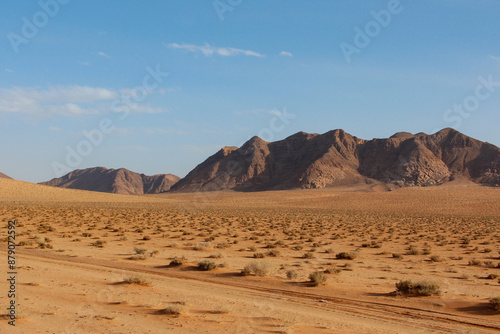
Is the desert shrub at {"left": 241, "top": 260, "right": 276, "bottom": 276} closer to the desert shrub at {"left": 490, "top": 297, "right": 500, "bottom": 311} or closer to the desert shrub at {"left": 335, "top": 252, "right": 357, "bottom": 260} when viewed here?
the desert shrub at {"left": 335, "top": 252, "right": 357, "bottom": 260}

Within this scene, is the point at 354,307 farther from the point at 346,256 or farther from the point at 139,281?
the point at 346,256

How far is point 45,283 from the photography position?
10266 mm

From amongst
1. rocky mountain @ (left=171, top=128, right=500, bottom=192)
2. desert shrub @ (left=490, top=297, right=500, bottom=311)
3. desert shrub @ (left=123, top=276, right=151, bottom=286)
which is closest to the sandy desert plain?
desert shrub @ (left=123, top=276, right=151, bottom=286)

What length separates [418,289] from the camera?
10.2 meters

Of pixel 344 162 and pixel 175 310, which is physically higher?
pixel 344 162

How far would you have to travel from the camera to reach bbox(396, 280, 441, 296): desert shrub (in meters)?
10.1

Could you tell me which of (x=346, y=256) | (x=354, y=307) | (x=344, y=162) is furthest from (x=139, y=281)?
(x=344, y=162)

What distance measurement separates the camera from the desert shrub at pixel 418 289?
33.2 feet

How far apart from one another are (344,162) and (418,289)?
424 feet

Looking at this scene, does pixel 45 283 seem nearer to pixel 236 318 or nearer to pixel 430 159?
pixel 236 318

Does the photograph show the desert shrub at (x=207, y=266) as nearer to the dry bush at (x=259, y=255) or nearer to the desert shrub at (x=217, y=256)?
the desert shrub at (x=217, y=256)

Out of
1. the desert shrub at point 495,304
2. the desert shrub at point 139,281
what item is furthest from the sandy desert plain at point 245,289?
the desert shrub at point 495,304

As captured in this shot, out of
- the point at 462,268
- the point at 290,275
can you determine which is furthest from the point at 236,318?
the point at 462,268

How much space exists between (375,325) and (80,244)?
15.7 metres
